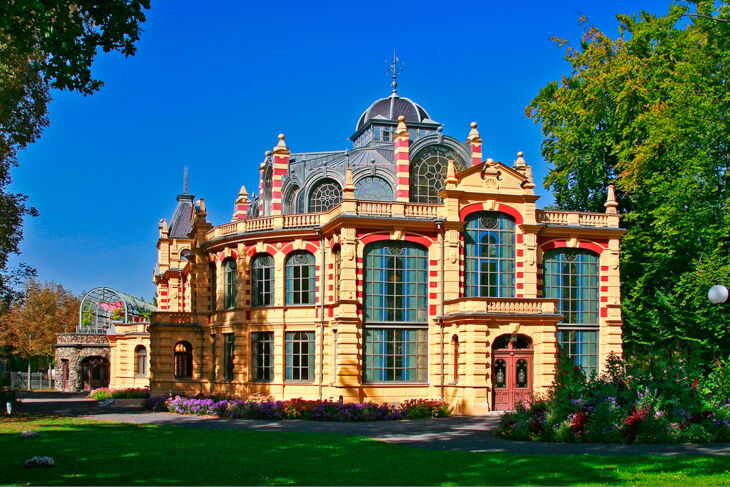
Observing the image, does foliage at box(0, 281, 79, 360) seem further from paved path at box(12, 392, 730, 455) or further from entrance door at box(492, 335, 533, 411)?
entrance door at box(492, 335, 533, 411)

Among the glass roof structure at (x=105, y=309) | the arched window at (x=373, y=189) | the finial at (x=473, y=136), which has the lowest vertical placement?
the glass roof structure at (x=105, y=309)

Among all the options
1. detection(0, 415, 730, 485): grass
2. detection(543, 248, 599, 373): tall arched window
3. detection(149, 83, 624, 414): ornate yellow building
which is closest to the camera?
detection(0, 415, 730, 485): grass

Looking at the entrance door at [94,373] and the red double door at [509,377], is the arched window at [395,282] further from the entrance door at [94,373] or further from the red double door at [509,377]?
the entrance door at [94,373]

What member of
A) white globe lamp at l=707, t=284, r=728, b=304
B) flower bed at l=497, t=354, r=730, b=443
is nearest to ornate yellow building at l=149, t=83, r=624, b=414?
flower bed at l=497, t=354, r=730, b=443

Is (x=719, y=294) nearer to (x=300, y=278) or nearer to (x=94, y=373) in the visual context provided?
(x=300, y=278)

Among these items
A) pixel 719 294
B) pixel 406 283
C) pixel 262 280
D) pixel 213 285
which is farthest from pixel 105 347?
pixel 719 294

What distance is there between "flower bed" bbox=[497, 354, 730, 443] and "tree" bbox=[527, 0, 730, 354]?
12.6m

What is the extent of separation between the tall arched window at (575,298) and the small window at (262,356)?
1347 centimetres

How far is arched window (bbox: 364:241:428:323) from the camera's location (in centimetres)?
A: 3684

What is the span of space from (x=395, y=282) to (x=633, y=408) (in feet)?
52.0

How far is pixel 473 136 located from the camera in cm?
4256

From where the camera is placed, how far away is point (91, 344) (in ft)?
221

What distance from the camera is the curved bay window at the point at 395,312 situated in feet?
121

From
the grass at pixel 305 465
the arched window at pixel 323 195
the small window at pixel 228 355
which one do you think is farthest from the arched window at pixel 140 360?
the grass at pixel 305 465
